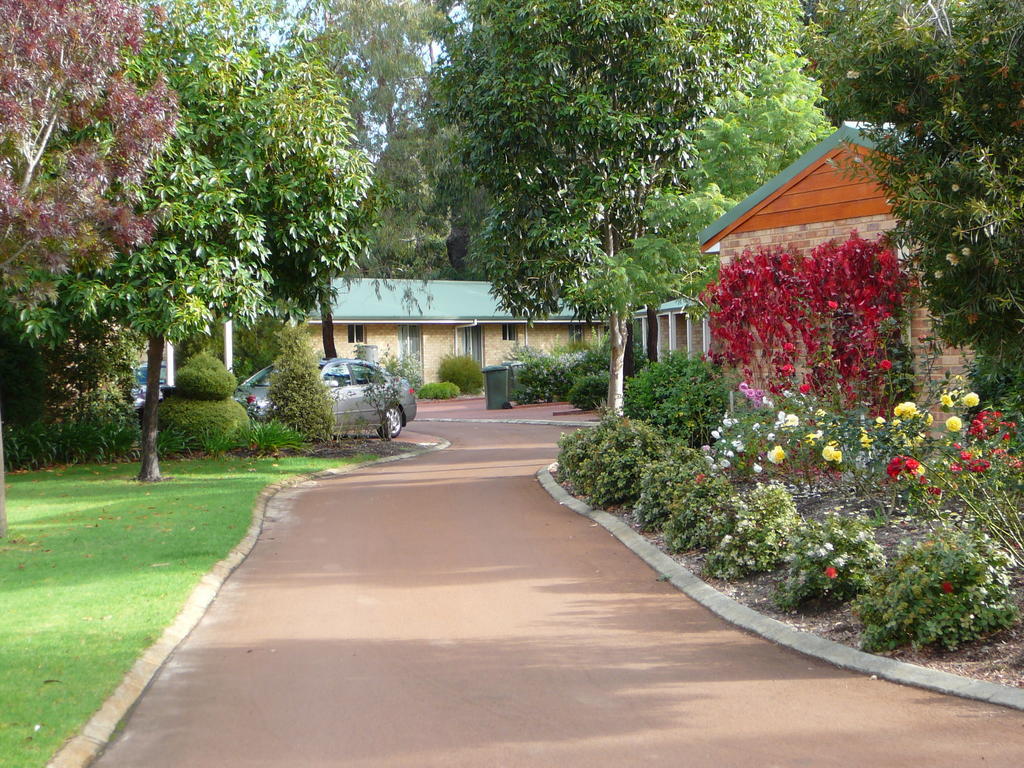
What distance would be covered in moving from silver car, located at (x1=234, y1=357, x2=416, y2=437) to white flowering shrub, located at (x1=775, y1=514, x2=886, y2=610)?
14.4m

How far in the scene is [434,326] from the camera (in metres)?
41.8

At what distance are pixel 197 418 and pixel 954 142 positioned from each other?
15613 millimetres

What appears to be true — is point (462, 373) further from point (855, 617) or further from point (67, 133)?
point (855, 617)

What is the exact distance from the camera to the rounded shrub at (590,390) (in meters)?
29.0

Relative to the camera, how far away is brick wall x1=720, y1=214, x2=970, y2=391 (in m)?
10.5

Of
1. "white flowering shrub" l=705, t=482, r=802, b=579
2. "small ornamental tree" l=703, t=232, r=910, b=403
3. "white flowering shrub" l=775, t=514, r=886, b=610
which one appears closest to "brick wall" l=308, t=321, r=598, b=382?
"small ornamental tree" l=703, t=232, r=910, b=403

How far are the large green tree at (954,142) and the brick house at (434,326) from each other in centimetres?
3103

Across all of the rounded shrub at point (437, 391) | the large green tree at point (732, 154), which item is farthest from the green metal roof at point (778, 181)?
the rounded shrub at point (437, 391)

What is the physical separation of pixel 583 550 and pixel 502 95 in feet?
32.4

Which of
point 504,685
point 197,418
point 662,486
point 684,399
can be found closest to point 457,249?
point 197,418

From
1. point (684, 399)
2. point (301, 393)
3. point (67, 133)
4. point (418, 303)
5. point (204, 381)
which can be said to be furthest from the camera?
point (418, 303)

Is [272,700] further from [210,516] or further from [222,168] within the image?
[222,168]

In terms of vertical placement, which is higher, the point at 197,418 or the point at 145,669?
the point at 197,418

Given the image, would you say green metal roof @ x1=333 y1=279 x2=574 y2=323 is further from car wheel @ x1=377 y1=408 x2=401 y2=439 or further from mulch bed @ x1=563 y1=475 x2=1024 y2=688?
mulch bed @ x1=563 y1=475 x2=1024 y2=688
